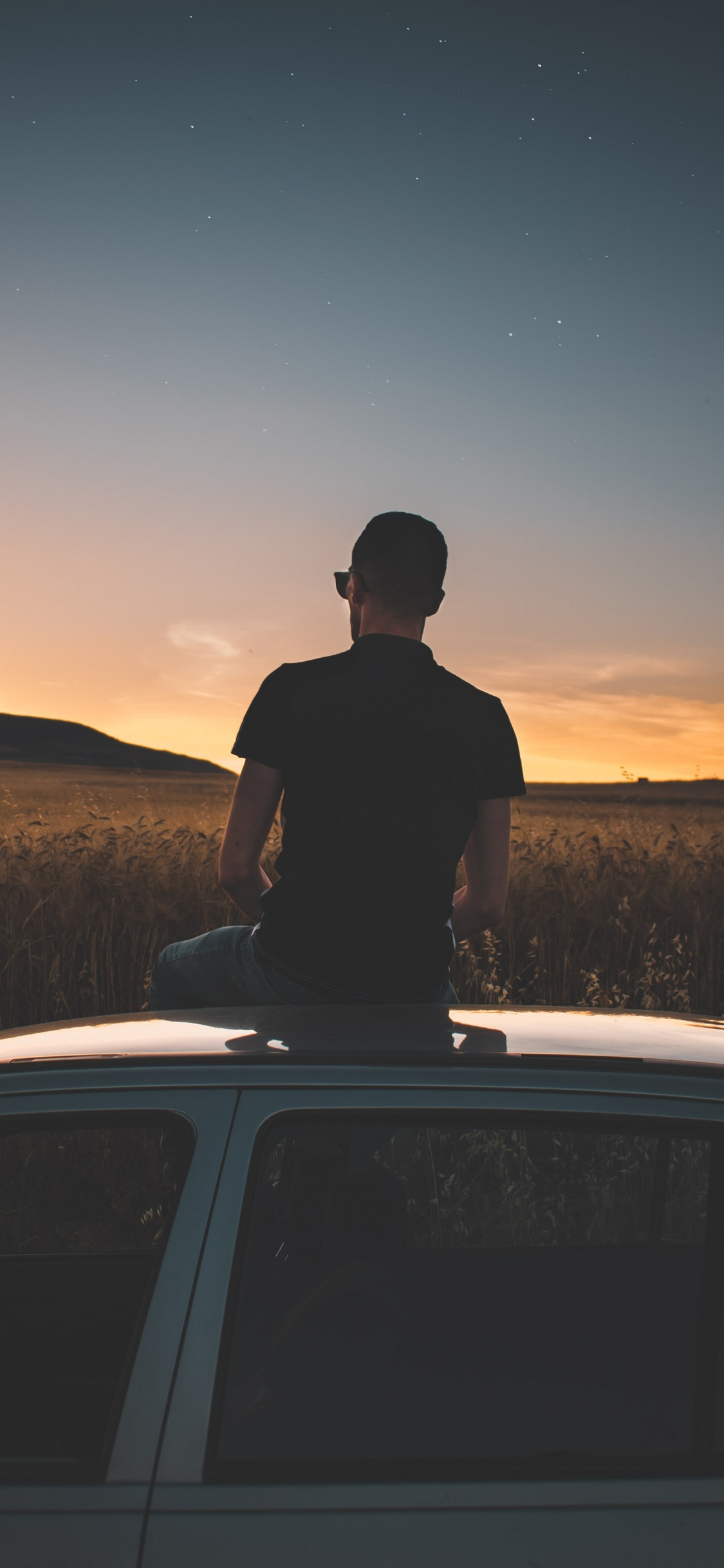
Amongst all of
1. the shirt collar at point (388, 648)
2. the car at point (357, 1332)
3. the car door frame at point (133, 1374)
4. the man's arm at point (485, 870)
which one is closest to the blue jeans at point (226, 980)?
the man's arm at point (485, 870)

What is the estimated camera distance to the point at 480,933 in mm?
5750

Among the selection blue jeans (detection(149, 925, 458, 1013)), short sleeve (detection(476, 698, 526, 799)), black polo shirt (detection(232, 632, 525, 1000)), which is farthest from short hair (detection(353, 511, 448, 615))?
blue jeans (detection(149, 925, 458, 1013))

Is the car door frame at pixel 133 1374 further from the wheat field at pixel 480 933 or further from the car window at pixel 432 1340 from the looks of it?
the wheat field at pixel 480 933

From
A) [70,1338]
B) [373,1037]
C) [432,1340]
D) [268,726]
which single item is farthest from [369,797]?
[70,1338]

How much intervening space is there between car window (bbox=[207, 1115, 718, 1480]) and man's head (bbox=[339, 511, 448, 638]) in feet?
3.94

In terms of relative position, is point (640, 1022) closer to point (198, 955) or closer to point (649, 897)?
point (198, 955)

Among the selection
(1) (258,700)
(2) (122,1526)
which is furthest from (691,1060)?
(1) (258,700)

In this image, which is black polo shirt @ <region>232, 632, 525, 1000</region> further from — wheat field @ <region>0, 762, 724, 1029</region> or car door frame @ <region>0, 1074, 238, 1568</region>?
wheat field @ <region>0, 762, 724, 1029</region>

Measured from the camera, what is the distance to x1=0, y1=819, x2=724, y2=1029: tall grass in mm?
5605

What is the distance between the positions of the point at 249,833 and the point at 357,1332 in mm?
1208

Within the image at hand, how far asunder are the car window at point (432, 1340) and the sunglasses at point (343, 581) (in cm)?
129

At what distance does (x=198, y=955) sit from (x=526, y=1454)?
1.41 metres

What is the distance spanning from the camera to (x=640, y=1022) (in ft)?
6.15

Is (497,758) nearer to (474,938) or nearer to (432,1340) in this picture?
(432,1340)
